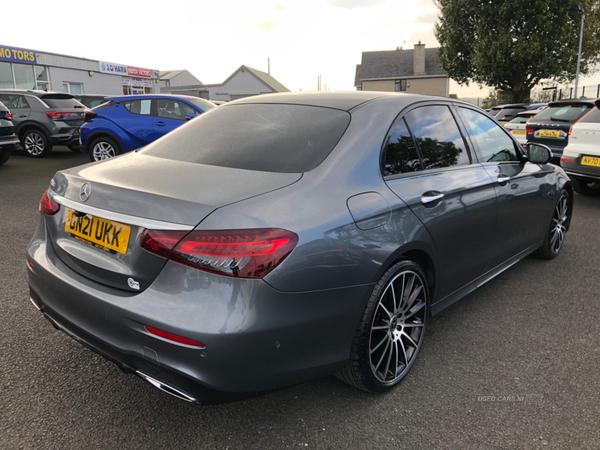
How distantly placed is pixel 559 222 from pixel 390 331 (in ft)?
10.2

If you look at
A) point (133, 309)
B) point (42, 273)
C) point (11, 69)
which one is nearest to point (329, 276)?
point (133, 309)

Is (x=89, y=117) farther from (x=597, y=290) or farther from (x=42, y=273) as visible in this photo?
(x=597, y=290)

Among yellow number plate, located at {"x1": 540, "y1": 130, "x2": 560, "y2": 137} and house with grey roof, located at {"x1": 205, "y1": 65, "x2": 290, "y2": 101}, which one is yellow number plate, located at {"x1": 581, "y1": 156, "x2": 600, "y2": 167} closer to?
yellow number plate, located at {"x1": 540, "y1": 130, "x2": 560, "y2": 137}

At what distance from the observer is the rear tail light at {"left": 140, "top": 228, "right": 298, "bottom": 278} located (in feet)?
5.63

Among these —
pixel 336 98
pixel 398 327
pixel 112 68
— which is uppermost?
pixel 112 68

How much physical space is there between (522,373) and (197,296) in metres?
1.98

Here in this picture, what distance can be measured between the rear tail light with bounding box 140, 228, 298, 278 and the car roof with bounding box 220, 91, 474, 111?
1.12m

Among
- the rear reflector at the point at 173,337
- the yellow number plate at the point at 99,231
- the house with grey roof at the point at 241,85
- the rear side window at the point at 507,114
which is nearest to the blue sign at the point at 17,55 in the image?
the rear side window at the point at 507,114

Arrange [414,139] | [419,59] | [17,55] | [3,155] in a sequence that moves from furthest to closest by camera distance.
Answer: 1. [419,59]
2. [17,55]
3. [3,155]
4. [414,139]

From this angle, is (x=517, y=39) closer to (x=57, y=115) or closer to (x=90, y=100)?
(x=90, y=100)

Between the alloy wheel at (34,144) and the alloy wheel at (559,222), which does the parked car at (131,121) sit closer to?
the alloy wheel at (34,144)

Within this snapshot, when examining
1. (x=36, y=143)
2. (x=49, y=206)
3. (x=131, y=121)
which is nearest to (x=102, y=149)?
(x=131, y=121)

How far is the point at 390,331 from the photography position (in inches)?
95.6

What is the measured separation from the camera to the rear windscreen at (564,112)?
27.7 feet
